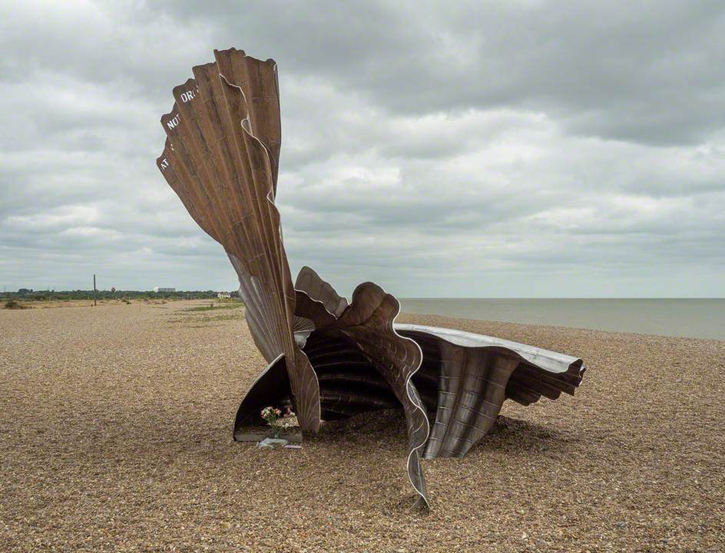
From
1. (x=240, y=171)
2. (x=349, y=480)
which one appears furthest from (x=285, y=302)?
(x=349, y=480)

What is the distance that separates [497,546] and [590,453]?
285 centimetres

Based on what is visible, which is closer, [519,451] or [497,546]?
[497,546]

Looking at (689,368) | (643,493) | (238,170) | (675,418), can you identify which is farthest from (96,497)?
(689,368)

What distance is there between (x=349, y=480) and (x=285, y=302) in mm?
1799

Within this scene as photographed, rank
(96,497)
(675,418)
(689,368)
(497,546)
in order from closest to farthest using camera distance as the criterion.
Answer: (497,546) < (96,497) < (675,418) < (689,368)

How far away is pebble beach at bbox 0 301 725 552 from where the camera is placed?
4484 millimetres

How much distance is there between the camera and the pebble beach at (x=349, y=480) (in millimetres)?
4484

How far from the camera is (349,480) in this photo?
5719mm

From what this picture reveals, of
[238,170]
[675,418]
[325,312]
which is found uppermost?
[238,170]

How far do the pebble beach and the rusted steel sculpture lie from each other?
0.59 meters

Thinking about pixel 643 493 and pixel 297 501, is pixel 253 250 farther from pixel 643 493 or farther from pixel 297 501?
pixel 643 493

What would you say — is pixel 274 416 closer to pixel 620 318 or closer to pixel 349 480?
pixel 349 480

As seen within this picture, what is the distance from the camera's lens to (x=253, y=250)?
5.98 meters

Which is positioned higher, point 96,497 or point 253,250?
point 253,250
